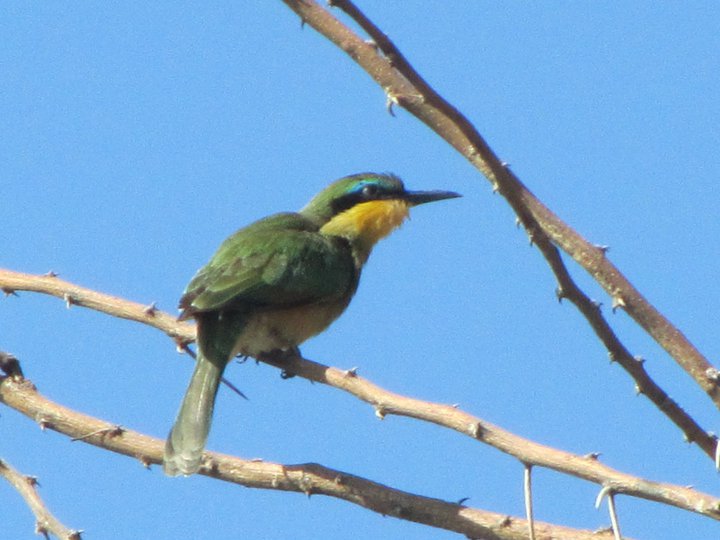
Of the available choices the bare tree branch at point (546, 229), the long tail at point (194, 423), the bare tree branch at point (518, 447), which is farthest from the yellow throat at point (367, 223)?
the bare tree branch at point (546, 229)

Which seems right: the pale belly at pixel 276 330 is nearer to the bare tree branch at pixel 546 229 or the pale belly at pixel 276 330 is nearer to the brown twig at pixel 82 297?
the brown twig at pixel 82 297

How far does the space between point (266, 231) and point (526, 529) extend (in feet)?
10.5

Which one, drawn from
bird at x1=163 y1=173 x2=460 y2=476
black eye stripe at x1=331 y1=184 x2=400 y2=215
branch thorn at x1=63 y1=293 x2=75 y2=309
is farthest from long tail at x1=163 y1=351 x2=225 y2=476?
black eye stripe at x1=331 y1=184 x2=400 y2=215

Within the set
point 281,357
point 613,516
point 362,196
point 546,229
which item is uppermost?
point 362,196

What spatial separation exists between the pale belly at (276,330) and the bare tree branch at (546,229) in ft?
8.56

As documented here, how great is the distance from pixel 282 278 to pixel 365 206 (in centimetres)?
100

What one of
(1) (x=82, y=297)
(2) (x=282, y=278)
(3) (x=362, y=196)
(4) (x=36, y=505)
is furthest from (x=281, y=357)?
(4) (x=36, y=505)

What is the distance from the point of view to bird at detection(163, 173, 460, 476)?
4852mm

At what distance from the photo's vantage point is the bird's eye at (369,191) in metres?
6.46

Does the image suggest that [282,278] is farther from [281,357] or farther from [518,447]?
[518,447]

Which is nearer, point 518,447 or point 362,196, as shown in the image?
point 518,447

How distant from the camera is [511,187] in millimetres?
2459

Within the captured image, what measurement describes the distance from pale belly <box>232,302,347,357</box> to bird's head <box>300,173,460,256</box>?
2.37 ft

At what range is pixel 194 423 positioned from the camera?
429cm
